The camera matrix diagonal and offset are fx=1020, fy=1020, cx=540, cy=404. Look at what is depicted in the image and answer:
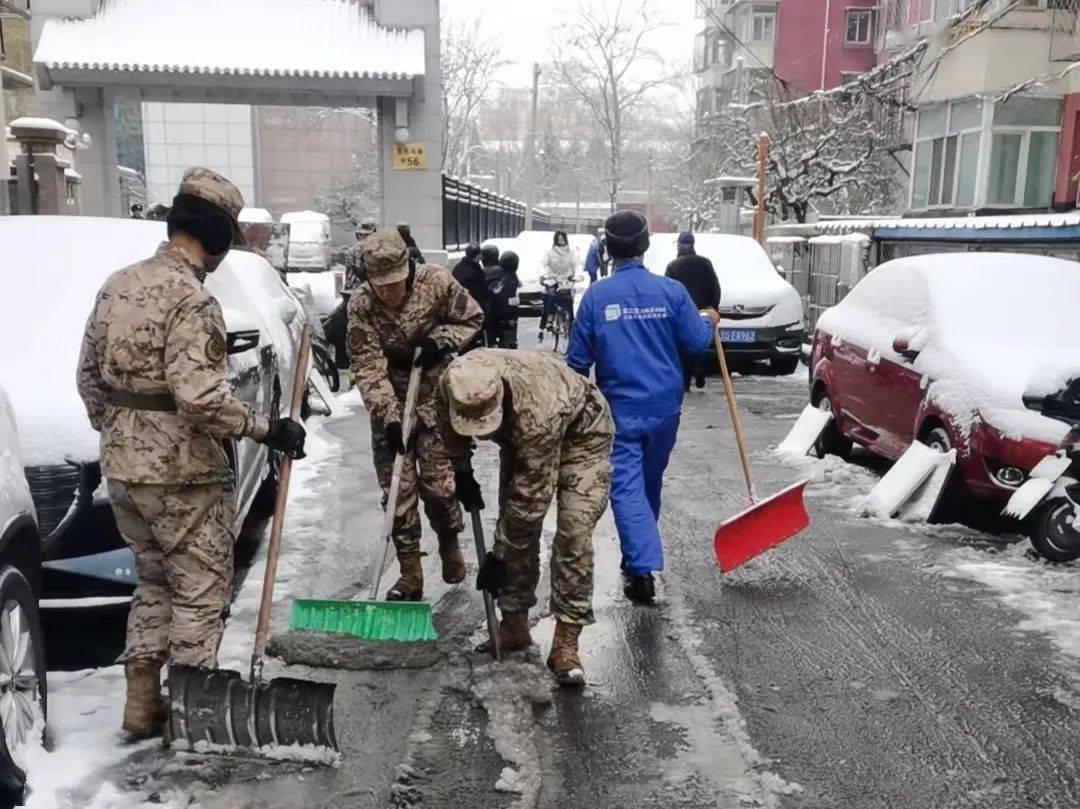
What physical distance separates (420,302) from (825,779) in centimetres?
269

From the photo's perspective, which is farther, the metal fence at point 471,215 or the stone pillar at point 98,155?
the metal fence at point 471,215

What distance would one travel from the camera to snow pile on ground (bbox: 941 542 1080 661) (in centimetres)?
457

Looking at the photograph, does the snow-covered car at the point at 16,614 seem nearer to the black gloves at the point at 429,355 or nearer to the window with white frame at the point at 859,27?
the black gloves at the point at 429,355

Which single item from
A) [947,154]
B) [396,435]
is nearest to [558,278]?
[947,154]

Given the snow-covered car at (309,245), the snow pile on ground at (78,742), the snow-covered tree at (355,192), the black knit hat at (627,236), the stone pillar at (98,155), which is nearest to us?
the snow pile on ground at (78,742)

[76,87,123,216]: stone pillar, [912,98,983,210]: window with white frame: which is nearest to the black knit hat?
[76,87,123,216]: stone pillar

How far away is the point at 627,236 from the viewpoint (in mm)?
4859

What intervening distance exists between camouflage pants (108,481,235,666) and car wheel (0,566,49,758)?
0.29 m

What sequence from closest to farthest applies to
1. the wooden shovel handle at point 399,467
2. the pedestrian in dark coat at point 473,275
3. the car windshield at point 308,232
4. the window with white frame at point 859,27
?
the wooden shovel handle at point 399,467, the pedestrian in dark coat at point 473,275, the car windshield at point 308,232, the window with white frame at point 859,27

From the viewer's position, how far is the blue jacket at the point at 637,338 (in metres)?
4.75

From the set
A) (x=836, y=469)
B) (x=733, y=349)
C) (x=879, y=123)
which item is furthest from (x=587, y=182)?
(x=836, y=469)

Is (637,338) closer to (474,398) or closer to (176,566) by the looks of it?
(474,398)

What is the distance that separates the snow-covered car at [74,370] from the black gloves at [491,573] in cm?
120

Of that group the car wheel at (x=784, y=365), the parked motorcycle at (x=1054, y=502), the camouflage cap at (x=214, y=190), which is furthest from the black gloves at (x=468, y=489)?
the car wheel at (x=784, y=365)
